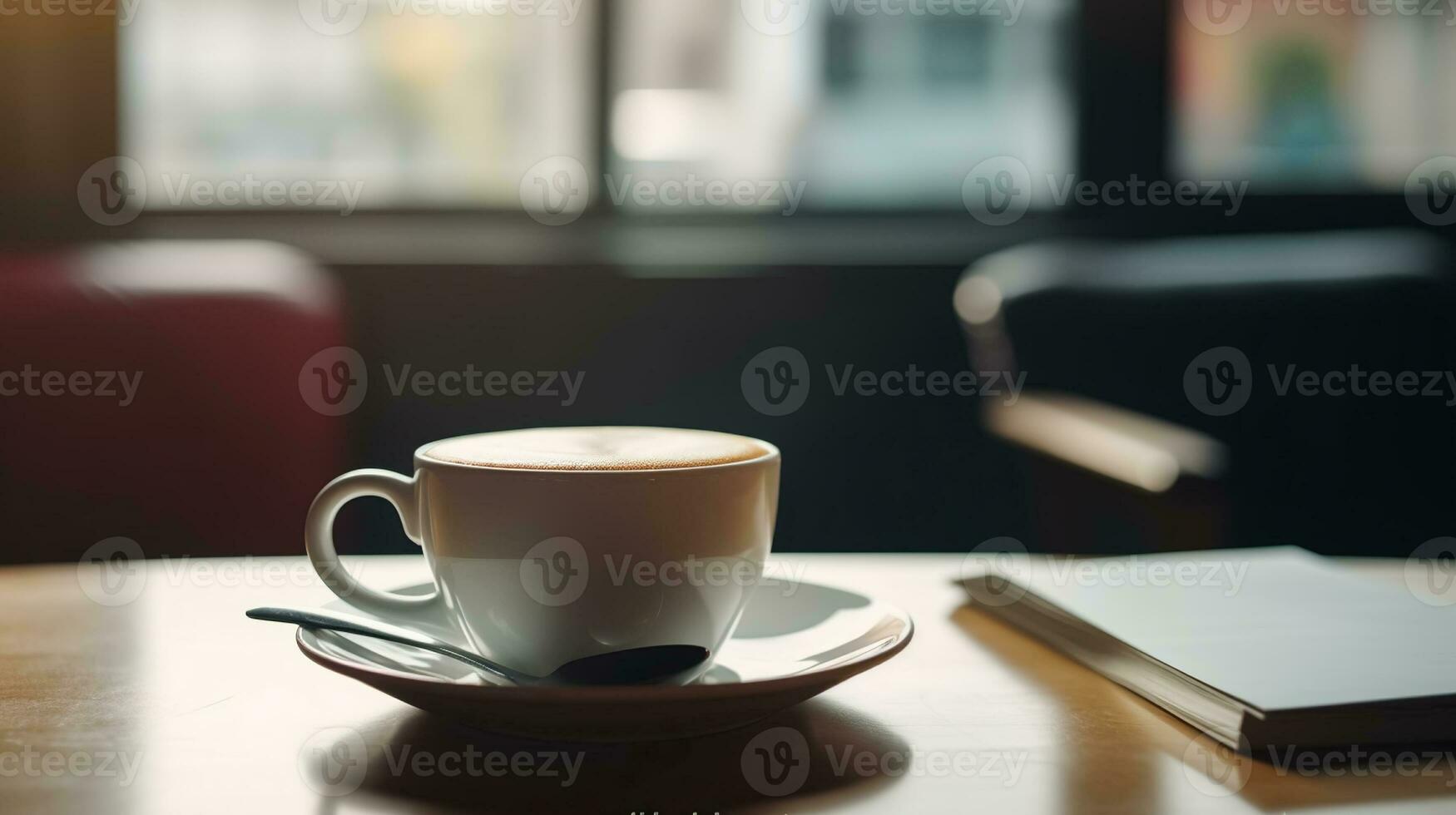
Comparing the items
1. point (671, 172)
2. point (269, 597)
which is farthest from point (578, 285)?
point (269, 597)

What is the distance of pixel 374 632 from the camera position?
1.88 ft

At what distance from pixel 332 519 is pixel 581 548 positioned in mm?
139

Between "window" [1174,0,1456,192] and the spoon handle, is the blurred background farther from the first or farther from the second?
the spoon handle

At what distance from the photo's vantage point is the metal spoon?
0.55m

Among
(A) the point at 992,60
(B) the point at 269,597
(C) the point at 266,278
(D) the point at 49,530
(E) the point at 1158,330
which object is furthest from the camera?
(A) the point at 992,60

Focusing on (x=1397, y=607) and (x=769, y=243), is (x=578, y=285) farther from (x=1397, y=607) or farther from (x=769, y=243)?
(x=1397, y=607)

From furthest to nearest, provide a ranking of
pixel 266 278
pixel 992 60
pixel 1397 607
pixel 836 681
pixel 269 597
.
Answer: pixel 992 60 → pixel 266 278 → pixel 269 597 → pixel 1397 607 → pixel 836 681

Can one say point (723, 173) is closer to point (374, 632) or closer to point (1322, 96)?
point (1322, 96)

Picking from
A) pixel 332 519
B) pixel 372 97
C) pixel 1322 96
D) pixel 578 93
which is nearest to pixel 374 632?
pixel 332 519

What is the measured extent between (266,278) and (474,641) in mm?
1020

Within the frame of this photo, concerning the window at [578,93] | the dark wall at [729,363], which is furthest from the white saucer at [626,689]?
the window at [578,93]

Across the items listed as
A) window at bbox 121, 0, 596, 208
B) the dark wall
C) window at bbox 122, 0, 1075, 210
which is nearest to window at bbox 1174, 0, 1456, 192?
window at bbox 122, 0, 1075, 210

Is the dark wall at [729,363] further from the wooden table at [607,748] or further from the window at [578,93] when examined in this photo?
the wooden table at [607,748]

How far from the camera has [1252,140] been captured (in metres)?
2.63
